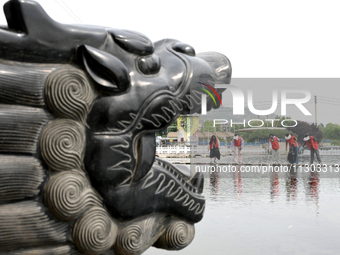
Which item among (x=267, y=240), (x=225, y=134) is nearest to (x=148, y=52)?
(x=267, y=240)

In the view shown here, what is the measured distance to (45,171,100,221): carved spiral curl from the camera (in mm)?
1675

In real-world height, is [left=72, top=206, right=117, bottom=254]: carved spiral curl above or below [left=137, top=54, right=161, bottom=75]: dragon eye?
below

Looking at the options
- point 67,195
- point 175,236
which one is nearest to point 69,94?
point 67,195

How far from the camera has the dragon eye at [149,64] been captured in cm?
190

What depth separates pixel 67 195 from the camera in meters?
1.69

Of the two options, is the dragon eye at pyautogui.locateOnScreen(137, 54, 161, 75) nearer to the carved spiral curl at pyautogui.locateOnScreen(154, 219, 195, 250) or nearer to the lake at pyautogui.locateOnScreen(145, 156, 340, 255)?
the carved spiral curl at pyautogui.locateOnScreen(154, 219, 195, 250)

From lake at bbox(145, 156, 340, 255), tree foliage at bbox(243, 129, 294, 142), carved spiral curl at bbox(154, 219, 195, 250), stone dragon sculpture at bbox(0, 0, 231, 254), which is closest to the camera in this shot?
stone dragon sculpture at bbox(0, 0, 231, 254)

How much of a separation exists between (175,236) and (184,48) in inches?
36.6

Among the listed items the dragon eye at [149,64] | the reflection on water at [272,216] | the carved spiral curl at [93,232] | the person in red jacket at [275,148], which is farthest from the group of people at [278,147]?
the carved spiral curl at [93,232]

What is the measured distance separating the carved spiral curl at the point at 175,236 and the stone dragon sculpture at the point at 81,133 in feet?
0.21

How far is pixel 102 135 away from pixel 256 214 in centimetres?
460

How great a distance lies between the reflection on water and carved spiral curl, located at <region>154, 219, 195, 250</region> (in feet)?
6.71

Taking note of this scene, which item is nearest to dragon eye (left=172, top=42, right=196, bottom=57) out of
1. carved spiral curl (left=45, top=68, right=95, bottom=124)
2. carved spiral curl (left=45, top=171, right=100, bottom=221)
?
carved spiral curl (left=45, top=68, right=95, bottom=124)

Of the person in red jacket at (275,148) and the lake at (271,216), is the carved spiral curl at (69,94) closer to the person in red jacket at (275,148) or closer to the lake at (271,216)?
the lake at (271,216)
